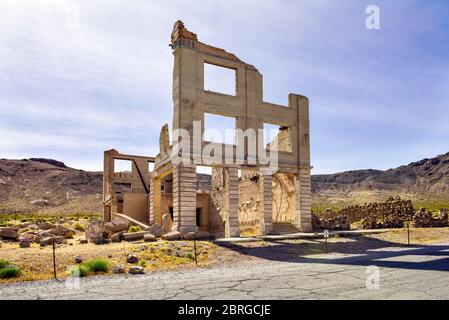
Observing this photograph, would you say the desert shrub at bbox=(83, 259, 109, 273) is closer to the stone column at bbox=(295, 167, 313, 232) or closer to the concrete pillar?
the concrete pillar

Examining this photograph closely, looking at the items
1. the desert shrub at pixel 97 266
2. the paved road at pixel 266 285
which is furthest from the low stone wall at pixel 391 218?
the desert shrub at pixel 97 266

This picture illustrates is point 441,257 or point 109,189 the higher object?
point 109,189

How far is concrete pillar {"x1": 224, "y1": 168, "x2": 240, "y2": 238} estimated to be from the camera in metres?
21.5

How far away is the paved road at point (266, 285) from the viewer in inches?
299

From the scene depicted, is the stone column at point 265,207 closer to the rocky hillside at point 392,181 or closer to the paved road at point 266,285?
the paved road at point 266,285

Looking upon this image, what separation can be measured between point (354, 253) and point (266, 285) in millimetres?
9652

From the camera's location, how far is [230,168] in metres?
22.5

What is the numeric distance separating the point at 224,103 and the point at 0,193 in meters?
92.9

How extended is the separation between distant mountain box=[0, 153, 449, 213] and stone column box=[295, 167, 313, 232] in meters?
53.9

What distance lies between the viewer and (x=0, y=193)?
315ft

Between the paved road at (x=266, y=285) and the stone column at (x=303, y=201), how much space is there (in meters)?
13.2
